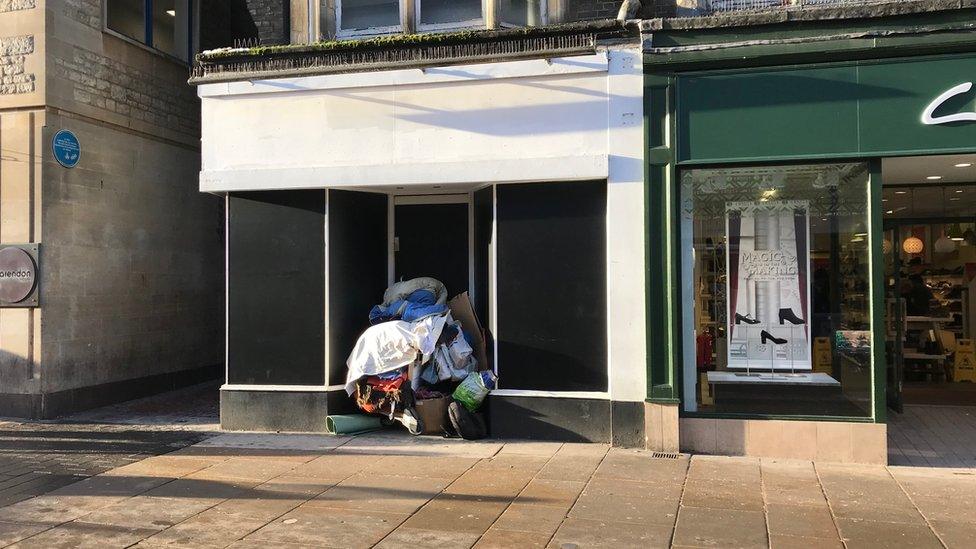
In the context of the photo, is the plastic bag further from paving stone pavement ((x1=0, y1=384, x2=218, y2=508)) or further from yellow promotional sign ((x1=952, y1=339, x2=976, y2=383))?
yellow promotional sign ((x1=952, y1=339, x2=976, y2=383))

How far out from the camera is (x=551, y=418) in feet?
27.1

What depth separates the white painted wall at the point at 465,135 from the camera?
8039 mm

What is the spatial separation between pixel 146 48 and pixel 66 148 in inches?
87.7

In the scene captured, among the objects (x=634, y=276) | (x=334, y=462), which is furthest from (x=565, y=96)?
(x=334, y=462)

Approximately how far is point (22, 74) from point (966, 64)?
1085 centimetres

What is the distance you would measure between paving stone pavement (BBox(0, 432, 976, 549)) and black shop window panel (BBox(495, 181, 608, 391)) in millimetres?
831

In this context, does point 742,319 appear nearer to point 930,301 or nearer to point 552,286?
point 552,286

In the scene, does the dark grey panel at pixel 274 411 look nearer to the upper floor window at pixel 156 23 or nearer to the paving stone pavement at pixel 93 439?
the paving stone pavement at pixel 93 439

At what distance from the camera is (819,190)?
796 centimetres

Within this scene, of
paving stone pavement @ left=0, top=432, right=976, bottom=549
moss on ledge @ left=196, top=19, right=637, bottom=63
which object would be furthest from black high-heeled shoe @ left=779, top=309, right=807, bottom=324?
moss on ledge @ left=196, top=19, right=637, bottom=63

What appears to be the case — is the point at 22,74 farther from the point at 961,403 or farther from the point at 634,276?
the point at 961,403

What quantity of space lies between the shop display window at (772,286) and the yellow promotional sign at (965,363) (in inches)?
188

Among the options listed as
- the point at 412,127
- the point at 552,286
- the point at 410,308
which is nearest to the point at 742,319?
the point at 552,286

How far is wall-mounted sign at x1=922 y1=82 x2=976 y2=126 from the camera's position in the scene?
23.9 ft
